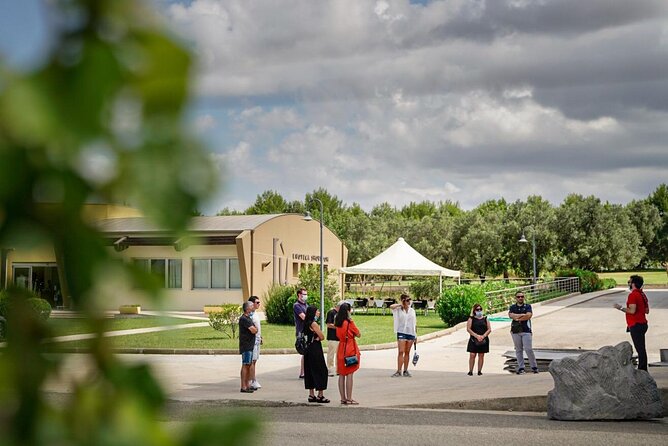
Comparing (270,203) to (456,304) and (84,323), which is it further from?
(84,323)

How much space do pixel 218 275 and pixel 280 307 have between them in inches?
367

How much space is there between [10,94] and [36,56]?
0.04 m

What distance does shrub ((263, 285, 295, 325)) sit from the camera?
37.5 m

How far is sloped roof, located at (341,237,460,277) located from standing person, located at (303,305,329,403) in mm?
28125

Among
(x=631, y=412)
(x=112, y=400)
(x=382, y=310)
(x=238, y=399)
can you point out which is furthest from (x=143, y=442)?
(x=382, y=310)

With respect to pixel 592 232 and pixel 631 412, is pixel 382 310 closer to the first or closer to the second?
pixel 631 412

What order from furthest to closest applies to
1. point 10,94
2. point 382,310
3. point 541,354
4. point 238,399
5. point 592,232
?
point 592,232 < point 382,310 < point 541,354 < point 238,399 < point 10,94

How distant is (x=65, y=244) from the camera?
1.53 ft

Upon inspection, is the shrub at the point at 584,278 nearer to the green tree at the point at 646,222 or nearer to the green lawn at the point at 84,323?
the green tree at the point at 646,222

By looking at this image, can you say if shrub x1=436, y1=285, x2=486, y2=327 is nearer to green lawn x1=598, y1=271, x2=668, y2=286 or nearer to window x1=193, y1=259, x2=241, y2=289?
window x1=193, y1=259, x2=241, y2=289

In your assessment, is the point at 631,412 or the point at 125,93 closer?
the point at 125,93

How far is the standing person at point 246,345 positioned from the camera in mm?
16141

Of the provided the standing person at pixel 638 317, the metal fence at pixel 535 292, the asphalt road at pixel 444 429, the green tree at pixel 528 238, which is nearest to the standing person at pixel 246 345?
the asphalt road at pixel 444 429

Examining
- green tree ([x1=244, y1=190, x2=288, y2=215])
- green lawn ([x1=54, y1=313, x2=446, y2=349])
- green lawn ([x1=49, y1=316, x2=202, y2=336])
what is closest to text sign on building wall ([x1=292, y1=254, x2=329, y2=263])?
green lawn ([x1=54, y1=313, x2=446, y2=349])
